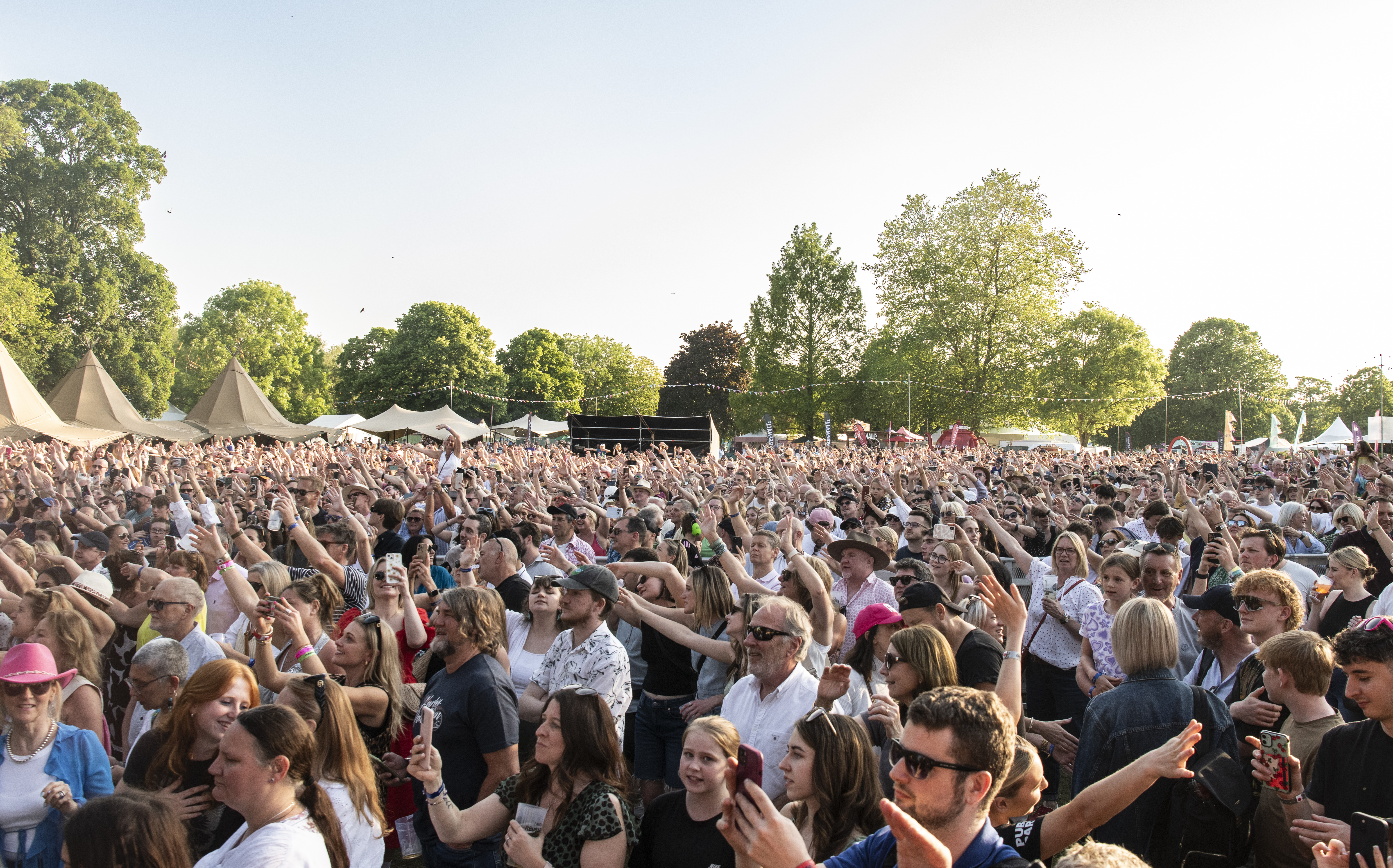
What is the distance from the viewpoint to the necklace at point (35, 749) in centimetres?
330

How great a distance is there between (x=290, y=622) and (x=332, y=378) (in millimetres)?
65572

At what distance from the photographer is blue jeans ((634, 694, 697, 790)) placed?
486 centimetres

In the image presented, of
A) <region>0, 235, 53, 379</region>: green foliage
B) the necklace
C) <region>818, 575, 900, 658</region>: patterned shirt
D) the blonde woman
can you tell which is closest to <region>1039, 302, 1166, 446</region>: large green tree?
<region>818, 575, 900, 658</region>: patterned shirt

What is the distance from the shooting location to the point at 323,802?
2801 mm

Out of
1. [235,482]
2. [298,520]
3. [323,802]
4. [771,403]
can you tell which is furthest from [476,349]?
[323,802]

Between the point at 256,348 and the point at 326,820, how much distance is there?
62.0 m

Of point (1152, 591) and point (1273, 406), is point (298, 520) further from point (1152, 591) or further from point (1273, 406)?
point (1273, 406)

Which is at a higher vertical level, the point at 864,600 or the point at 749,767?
the point at 749,767

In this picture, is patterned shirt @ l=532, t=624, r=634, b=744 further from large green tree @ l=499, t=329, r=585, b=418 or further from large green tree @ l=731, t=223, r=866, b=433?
large green tree @ l=499, t=329, r=585, b=418

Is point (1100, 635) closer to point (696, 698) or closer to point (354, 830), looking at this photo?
point (696, 698)

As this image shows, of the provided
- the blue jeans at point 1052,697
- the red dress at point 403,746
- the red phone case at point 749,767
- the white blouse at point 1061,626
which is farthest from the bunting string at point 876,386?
the red phone case at point 749,767

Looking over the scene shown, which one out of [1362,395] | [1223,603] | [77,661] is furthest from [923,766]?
[1362,395]

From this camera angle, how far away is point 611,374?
70.6 m

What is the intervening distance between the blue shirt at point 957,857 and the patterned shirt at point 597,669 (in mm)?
1687
